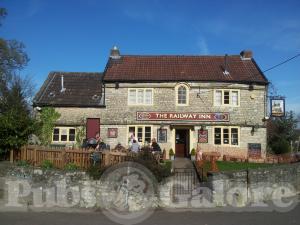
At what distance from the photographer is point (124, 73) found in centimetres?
2834

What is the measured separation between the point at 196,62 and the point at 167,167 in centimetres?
1753

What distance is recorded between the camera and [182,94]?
27.7 metres

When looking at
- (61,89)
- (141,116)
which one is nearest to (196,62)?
(141,116)

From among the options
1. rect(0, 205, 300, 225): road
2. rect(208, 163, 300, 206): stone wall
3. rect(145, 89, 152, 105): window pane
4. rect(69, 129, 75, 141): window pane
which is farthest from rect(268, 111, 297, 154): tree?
rect(0, 205, 300, 225): road

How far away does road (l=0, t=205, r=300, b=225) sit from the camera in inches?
465

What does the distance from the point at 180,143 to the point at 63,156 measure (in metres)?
14.3

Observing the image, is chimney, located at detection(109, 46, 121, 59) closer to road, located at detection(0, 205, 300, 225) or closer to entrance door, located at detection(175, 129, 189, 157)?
entrance door, located at detection(175, 129, 189, 157)

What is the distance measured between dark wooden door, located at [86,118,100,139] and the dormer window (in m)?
6.20

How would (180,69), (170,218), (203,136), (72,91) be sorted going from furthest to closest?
(180,69) < (72,91) < (203,136) < (170,218)

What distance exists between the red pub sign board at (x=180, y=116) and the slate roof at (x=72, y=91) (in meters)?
3.52

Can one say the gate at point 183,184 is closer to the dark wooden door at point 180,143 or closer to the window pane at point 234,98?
the dark wooden door at point 180,143

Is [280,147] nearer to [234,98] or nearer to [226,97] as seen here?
[234,98]

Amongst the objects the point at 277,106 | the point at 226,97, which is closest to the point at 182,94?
the point at 226,97

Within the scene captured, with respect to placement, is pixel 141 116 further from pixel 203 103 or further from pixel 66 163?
pixel 66 163
